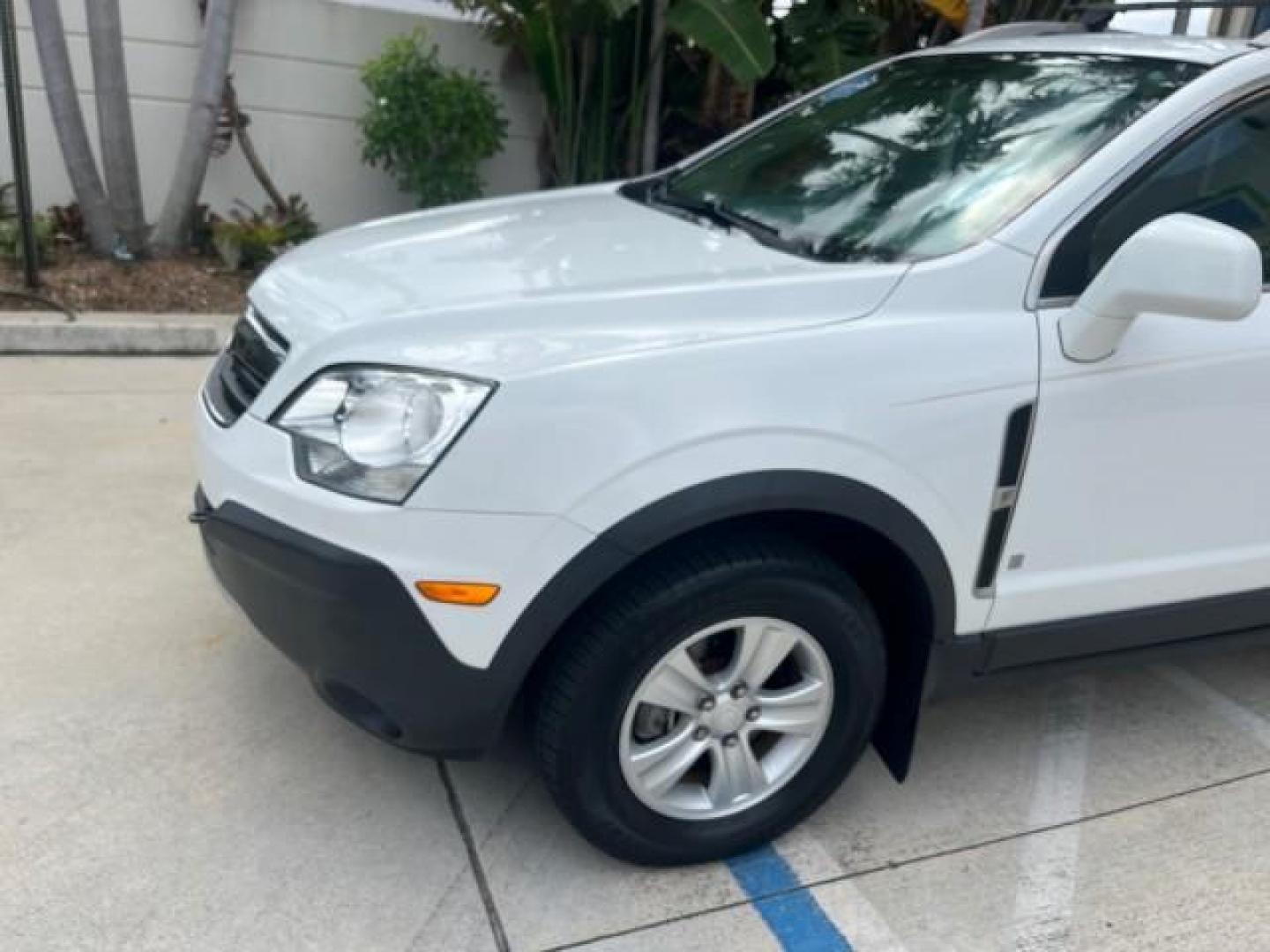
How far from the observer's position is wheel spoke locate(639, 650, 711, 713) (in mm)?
2348

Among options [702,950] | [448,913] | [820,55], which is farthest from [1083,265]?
[820,55]

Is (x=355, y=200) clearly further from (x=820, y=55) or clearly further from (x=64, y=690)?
(x=64, y=690)

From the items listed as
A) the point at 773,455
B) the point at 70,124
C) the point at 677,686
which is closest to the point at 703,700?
the point at 677,686

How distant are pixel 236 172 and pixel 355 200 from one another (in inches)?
31.4

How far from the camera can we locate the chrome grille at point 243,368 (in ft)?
8.25

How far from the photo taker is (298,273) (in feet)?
9.14

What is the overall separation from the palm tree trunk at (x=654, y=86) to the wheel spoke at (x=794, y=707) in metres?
5.48

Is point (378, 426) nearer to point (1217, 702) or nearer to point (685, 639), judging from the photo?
point (685, 639)

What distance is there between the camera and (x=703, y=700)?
8.00ft

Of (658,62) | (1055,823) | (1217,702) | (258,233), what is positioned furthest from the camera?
(658,62)

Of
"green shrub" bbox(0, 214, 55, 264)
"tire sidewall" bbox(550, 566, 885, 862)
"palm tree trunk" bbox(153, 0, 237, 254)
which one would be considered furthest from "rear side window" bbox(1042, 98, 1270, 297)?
"green shrub" bbox(0, 214, 55, 264)

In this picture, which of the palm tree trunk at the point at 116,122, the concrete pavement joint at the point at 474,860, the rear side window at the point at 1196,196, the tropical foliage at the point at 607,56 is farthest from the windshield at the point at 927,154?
the palm tree trunk at the point at 116,122

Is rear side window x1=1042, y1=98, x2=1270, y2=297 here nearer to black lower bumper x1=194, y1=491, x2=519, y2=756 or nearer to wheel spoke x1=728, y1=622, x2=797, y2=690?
wheel spoke x1=728, y1=622, x2=797, y2=690

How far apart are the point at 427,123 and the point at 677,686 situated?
5551 mm
